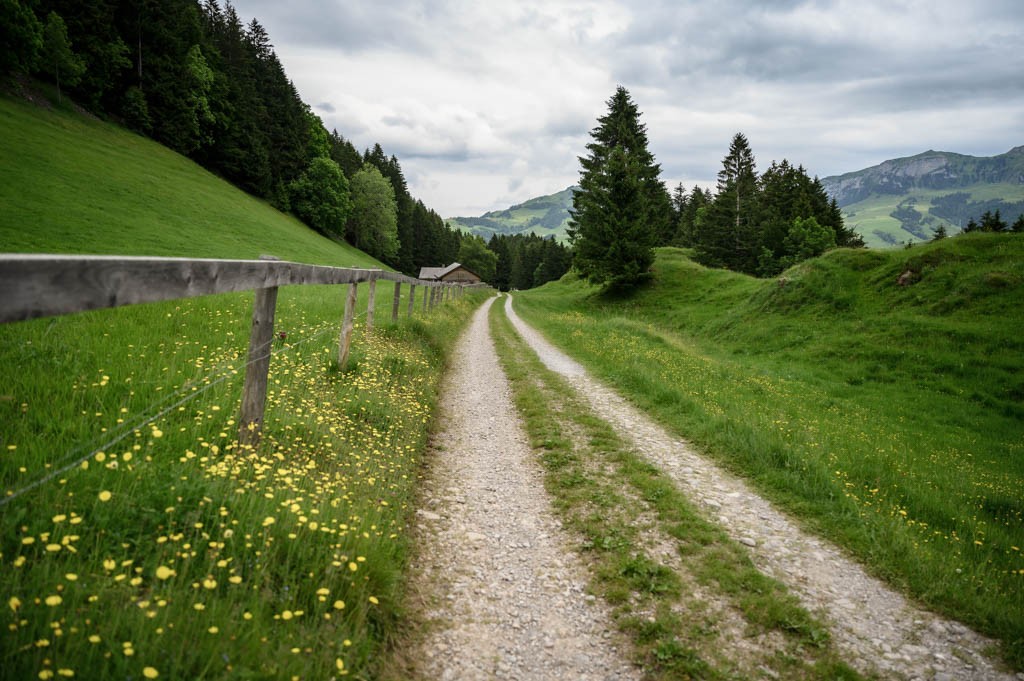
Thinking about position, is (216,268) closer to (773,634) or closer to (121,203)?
(773,634)

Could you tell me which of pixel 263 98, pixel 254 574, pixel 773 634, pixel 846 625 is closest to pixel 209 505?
pixel 254 574

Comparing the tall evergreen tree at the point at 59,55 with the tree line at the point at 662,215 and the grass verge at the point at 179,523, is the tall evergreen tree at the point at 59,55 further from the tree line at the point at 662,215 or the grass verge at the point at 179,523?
the grass verge at the point at 179,523

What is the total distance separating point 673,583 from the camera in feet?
13.2

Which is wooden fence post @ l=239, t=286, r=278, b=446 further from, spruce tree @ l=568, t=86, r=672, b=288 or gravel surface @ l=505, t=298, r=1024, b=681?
spruce tree @ l=568, t=86, r=672, b=288

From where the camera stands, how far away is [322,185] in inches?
2643

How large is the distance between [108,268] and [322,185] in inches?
2914

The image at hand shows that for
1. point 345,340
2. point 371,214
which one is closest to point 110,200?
point 345,340

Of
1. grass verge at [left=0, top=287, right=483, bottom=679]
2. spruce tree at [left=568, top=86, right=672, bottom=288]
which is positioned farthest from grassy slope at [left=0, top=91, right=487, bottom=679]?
spruce tree at [left=568, top=86, right=672, bottom=288]

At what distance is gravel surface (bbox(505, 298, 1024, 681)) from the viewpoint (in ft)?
11.1

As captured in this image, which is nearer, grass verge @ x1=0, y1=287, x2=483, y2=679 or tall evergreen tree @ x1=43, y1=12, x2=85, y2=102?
grass verge @ x1=0, y1=287, x2=483, y2=679

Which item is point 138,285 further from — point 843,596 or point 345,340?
point 843,596

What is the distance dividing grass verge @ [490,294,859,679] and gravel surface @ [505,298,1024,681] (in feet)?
0.84

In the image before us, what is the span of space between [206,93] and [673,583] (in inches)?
2879

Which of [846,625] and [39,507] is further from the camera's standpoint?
[846,625]
